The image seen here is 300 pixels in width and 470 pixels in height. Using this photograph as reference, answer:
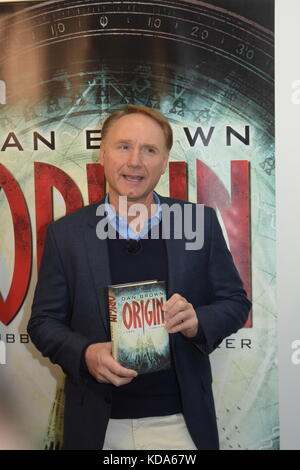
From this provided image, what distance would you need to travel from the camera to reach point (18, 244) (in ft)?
8.11

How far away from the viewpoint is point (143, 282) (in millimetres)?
1655

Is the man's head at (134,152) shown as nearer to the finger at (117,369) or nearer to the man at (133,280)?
the man at (133,280)

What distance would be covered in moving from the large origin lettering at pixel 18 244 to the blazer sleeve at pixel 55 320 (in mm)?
587

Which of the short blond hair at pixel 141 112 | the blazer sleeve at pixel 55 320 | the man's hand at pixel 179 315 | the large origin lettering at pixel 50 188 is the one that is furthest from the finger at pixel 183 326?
the large origin lettering at pixel 50 188

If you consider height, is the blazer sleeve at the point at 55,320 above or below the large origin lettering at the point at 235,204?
below

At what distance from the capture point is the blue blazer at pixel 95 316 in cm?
180

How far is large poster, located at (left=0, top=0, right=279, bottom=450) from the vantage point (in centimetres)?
234

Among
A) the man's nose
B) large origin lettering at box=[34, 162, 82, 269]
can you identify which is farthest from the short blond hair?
large origin lettering at box=[34, 162, 82, 269]

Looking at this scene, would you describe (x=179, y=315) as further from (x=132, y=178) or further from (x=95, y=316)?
(x=132, y=178)

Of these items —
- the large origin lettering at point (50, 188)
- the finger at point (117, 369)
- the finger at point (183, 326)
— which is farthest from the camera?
the large origin lettering at point (50, 188)

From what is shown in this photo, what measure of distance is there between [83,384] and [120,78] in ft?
4.55

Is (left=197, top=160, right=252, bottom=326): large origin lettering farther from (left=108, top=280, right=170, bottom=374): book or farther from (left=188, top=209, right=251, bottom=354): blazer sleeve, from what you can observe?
(left=108, top=280, right=170, bottom=374): book

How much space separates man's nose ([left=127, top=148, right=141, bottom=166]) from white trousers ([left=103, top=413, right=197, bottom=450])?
35.8 inches

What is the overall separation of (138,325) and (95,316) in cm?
25
